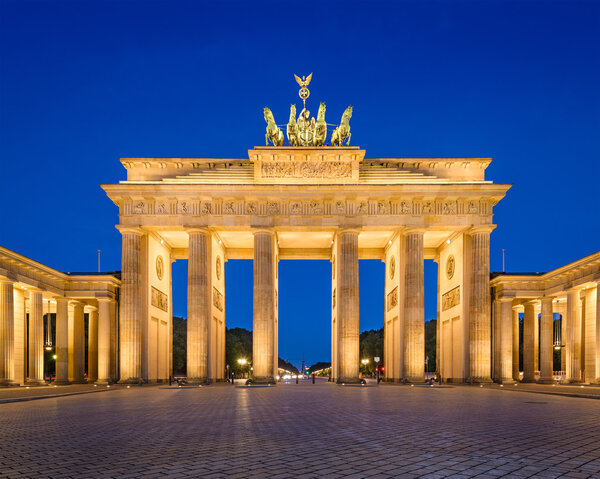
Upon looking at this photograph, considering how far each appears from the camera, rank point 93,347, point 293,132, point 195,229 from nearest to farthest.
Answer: point 195,229
point 293,132
point 93,347

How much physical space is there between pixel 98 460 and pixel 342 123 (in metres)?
40.4

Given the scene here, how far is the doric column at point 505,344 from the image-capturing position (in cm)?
4412

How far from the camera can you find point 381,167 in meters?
45.7

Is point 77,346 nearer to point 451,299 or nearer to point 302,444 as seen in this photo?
point 451,299

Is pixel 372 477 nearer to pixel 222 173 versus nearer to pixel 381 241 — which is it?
pixel 222 173

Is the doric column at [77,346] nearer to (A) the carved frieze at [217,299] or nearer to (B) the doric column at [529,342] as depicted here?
(A) the carved frieze at [217,299]

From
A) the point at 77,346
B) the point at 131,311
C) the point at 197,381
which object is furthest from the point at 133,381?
the point at 77,346

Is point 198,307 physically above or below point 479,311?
above

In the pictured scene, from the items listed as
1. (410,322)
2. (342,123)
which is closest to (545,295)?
(410,322)

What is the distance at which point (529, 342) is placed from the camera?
51.2 meters

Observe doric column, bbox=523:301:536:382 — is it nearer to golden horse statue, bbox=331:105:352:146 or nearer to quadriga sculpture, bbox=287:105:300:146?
golden horse statue, bbox=331:105:352:146

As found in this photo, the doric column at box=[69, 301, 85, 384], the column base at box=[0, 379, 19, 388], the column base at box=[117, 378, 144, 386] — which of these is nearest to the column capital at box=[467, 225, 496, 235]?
the column base at box=[117, 378, 144, 386]

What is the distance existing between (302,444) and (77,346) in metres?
46.6

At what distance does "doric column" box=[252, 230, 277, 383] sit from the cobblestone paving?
2544 centimetres
